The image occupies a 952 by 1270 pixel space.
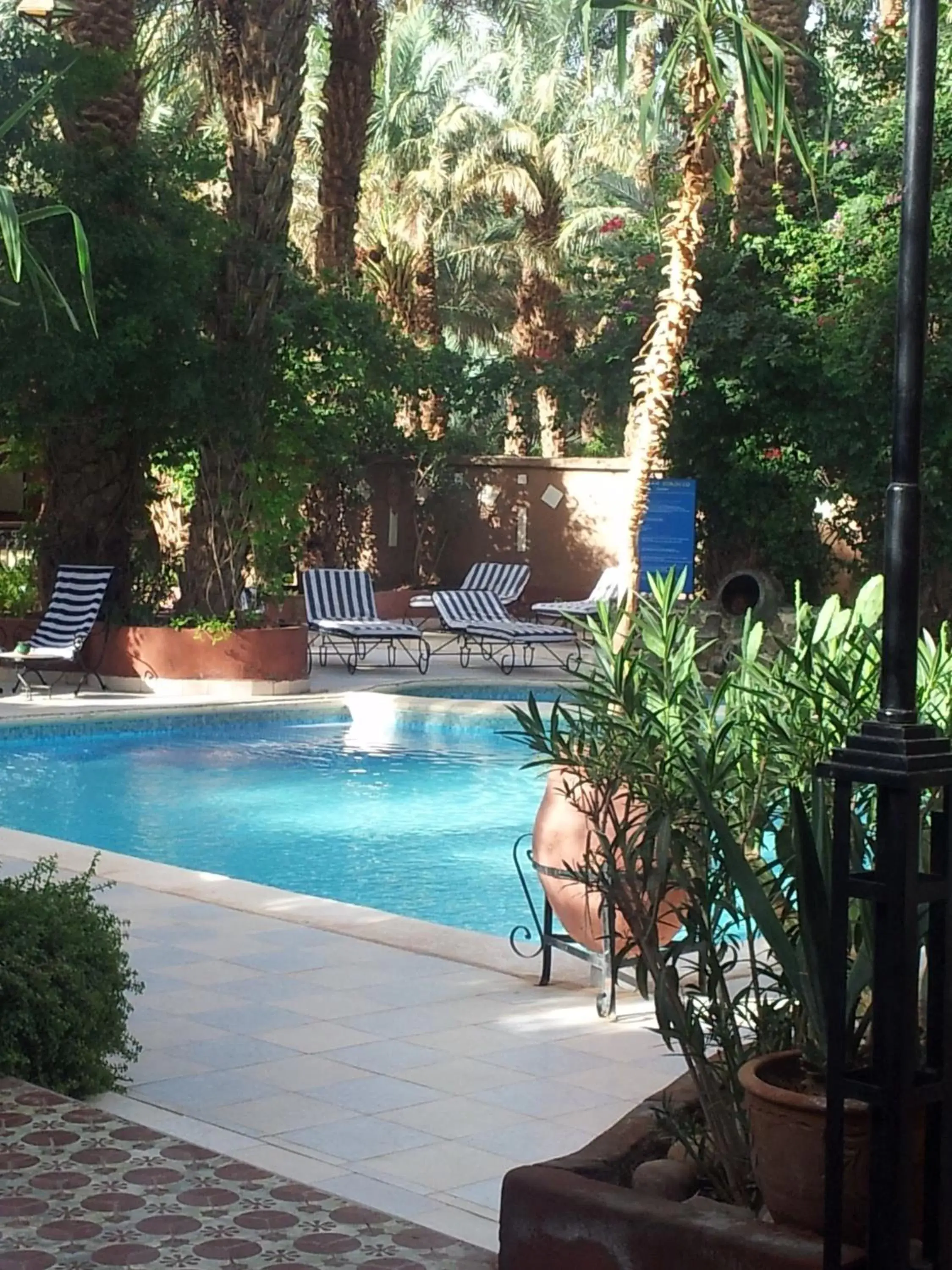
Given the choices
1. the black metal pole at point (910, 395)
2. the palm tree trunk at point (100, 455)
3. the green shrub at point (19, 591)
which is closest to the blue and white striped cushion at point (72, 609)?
the palm tree trunk at point (100, 455)

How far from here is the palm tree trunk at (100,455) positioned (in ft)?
48.5

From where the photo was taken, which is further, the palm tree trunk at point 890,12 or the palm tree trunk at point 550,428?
the palm tree trunk at point 550,428

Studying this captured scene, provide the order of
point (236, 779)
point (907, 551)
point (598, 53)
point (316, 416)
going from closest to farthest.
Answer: point (907, 551)
point (236, 779)
point (316, 416)
point (598, 53)

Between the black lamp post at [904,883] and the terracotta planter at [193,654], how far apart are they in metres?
12.3

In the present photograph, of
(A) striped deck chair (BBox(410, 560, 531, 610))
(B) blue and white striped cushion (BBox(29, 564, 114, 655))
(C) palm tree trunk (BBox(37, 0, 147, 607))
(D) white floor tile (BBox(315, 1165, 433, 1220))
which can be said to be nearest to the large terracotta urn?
(D) white floor tile (BBox(315, 1165, 433, 1220))

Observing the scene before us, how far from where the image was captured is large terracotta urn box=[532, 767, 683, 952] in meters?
5.82

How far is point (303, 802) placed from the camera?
37.7 feet

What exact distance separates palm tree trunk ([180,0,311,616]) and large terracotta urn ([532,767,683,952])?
9.31 meters

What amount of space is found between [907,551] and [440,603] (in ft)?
47.0

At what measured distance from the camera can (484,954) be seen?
6.41 m

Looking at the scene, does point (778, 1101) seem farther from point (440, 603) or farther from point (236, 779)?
point (440, 603)

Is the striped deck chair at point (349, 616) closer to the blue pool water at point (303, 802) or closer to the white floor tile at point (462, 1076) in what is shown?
the blue pool water at point (303, 802)

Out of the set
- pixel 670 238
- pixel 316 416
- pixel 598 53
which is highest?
pixel 598 53

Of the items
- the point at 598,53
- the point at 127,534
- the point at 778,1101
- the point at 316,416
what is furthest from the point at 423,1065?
the point at 598,53
